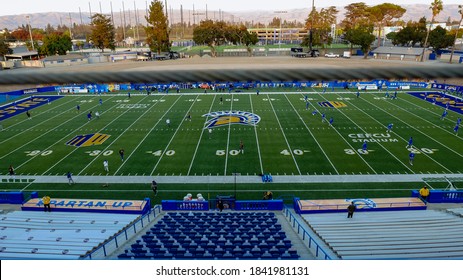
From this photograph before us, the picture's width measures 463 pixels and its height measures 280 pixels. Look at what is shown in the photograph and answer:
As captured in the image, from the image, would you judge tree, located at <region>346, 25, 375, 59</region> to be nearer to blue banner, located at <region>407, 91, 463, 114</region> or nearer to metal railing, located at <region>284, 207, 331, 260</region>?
blue banner, located at <region>407, 91, 463, 114</region>

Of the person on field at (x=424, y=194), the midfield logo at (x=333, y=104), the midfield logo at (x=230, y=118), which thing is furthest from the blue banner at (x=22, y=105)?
the person on field at (x=424, y=194)

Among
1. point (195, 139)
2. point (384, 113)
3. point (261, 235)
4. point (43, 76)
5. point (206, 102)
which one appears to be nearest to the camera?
point (43, 76)

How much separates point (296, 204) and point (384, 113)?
2401 centimetres

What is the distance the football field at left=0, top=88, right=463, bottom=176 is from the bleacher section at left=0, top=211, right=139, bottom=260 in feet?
22.6

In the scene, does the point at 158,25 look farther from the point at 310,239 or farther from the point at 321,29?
the point at 310,239

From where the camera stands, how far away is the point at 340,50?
92.0m

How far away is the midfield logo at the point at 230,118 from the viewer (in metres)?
32.1

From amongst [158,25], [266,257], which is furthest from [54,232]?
[158,25]

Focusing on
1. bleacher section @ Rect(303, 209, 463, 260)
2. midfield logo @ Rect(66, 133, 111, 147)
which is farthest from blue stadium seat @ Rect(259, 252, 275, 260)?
midfield logo @ Rect(66, 133, 111, 147)

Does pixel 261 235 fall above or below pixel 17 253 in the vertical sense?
below

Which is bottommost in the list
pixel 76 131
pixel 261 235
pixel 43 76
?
pixel 76 131

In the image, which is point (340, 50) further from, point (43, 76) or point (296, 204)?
point (43, 76)

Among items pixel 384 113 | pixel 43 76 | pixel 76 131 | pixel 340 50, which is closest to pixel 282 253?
pixel 43 76

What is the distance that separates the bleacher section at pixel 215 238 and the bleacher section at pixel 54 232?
1471mm
